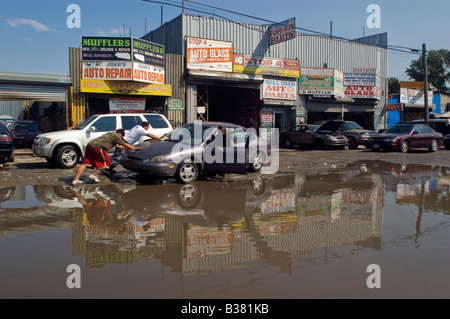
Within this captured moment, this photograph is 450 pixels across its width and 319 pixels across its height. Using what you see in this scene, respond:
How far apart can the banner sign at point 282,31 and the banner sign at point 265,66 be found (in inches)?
51.0

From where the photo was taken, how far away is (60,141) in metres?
11.9

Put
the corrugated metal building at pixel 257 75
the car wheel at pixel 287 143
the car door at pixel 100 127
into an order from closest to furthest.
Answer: the car door at pixel 100 127 → the corrugated metal building at pixel 257 75 → the car wheel at pixel 287 143

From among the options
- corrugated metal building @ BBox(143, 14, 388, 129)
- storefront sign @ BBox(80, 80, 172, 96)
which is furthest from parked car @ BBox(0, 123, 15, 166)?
corrugated metal building @ BBox(143, 14, 388, 129)

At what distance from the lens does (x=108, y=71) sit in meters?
19.3

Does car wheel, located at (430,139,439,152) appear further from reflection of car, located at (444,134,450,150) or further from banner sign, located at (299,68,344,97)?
banner sign, located at (299,68,344,97)

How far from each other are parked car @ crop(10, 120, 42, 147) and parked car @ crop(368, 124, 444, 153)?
16518mm

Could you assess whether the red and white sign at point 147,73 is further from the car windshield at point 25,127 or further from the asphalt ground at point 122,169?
the asphalt ground at point 122,169

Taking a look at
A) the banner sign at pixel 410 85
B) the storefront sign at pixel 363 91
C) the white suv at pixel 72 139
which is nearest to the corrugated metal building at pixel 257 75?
the storefront sign at pixel 363 91

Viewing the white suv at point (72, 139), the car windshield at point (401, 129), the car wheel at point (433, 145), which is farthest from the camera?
the car wheel at point (433, 145)

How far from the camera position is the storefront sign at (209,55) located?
860 inches

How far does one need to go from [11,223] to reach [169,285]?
140 inches

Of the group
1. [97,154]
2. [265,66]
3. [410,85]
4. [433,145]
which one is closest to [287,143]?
[265,66]

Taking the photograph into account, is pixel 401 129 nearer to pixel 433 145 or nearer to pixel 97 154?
pixel 433 145

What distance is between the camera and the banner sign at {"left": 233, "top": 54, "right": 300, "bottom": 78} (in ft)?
76.9
